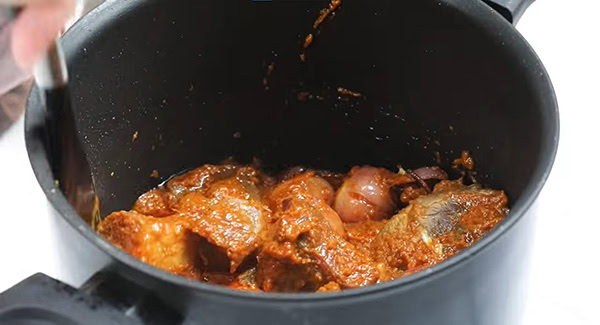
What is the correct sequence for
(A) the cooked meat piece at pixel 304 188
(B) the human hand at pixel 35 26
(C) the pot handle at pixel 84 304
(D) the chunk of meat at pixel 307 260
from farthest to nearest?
(A) the cooked meat piece at pixel 304 188 < (D) the chunk of meat at pixel 307 260 < (B) the human hand at pixel 35 26 < (C) the pot handle at pixel 84 304

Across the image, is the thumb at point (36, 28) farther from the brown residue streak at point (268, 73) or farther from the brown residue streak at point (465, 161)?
the brown residue streak at point (465, 161)

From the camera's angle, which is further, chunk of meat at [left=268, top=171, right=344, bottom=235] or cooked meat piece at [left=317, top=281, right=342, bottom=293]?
chunk of meat at [left=268, top=171, right=344, bottom=235]

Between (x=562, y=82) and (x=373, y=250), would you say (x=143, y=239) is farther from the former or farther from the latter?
(x=562, y=82)

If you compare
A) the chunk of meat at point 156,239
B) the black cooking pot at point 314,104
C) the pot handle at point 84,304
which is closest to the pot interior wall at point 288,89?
the black cooking pot at point 314,104

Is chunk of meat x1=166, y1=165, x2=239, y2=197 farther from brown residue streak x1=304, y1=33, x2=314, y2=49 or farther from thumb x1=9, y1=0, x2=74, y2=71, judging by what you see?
thumb x1=9, y1=0, x2=74, y2=71

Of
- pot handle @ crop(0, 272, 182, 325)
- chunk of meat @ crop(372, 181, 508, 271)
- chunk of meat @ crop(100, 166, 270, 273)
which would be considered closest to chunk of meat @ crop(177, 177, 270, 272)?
chunk of meat @ crop(100, 166, 270, 273)

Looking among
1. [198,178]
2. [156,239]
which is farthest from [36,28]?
[198,178]

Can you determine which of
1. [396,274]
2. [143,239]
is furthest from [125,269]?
[396,274]
